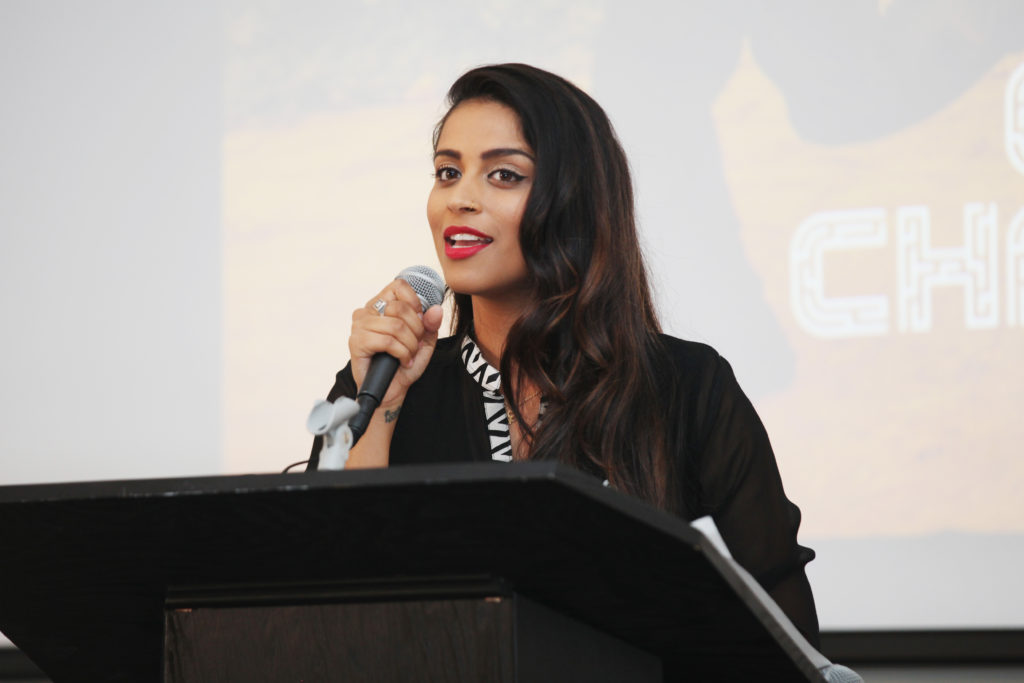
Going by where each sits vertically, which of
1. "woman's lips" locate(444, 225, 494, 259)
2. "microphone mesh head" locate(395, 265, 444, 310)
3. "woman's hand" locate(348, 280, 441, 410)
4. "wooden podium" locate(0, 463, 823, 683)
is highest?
"woman's lips" locate(444, 225, 494, 259)

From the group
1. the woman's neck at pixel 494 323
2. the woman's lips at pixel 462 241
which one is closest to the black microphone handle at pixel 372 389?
the woman's lips at pixel 462 241

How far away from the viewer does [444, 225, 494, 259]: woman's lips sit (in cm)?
174

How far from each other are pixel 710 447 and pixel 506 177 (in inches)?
21.4

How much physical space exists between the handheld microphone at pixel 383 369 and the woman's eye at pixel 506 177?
0.92ft

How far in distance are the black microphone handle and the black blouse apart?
10.5 inches

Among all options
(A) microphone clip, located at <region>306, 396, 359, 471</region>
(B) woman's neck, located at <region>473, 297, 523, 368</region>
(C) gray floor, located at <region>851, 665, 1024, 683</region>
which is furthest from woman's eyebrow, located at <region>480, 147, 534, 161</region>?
(C) gray floor, located at <region>851, 665, 1024, 683</region>

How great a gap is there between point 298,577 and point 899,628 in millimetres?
2019

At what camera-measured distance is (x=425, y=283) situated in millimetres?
1569

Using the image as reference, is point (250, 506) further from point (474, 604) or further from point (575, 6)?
point (575, 6)

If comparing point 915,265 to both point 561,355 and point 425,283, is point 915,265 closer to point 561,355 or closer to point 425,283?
point 561,355

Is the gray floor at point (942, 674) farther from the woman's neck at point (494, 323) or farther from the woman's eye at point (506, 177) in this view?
the woman's eye at point (506, 177)

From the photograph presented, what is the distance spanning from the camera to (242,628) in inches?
35.9

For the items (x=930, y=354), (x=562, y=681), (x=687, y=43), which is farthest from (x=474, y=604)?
(x=687, y=43)

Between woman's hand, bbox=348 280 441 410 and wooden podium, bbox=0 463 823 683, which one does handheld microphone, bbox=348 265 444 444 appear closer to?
woman's hand, bbox=348 280 441 410
